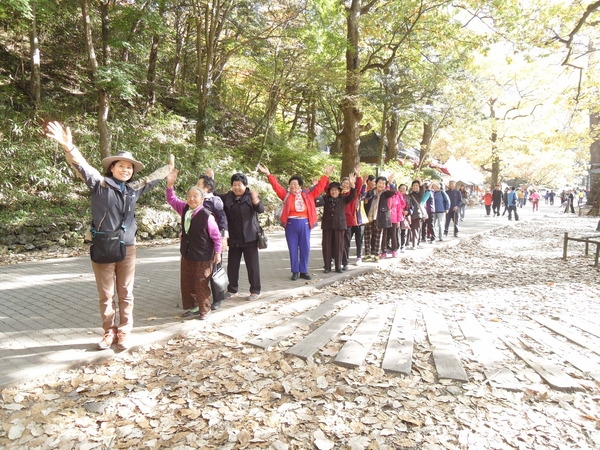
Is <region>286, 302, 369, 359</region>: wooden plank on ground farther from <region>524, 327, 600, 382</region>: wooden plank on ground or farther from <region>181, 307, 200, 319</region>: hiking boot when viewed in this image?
<region>524, 327, 600, 382</region>: wooden plank on ground

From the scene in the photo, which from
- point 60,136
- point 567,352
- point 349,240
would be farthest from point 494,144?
point 60,136

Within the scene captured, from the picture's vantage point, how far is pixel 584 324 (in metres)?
5.25

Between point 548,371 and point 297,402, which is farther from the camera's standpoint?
point 548,371

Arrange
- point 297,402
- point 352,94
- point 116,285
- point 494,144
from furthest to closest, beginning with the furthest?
point 494,144, point 352,94, point 116,285, point 297,402

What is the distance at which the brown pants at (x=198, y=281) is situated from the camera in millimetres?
5090

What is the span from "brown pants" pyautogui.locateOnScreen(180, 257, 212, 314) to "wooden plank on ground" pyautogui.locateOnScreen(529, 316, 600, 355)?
4.52 metres

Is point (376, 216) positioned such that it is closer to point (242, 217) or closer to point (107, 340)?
point (242, 217)

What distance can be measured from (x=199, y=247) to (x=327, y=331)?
195 centimetres

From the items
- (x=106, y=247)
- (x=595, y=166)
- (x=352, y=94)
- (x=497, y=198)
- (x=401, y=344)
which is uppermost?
(x=352, y=94)

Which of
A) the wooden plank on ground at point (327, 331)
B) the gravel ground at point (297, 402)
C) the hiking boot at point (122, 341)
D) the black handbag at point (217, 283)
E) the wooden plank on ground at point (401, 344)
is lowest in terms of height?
the gravel ground at point (297, 402)

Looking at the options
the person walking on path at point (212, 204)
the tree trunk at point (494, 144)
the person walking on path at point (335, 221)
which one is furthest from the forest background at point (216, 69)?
the tree trunk at point (494, 144)

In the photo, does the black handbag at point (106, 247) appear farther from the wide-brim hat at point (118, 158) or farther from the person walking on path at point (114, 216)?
the wide-brim hat at point (118, 158)

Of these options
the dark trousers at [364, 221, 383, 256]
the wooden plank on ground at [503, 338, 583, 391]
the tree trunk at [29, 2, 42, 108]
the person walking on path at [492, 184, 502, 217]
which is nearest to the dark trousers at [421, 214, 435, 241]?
the dark trousers at [364, 221, 383, 256]

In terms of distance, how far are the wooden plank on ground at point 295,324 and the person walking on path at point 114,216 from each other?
148 centimetres
